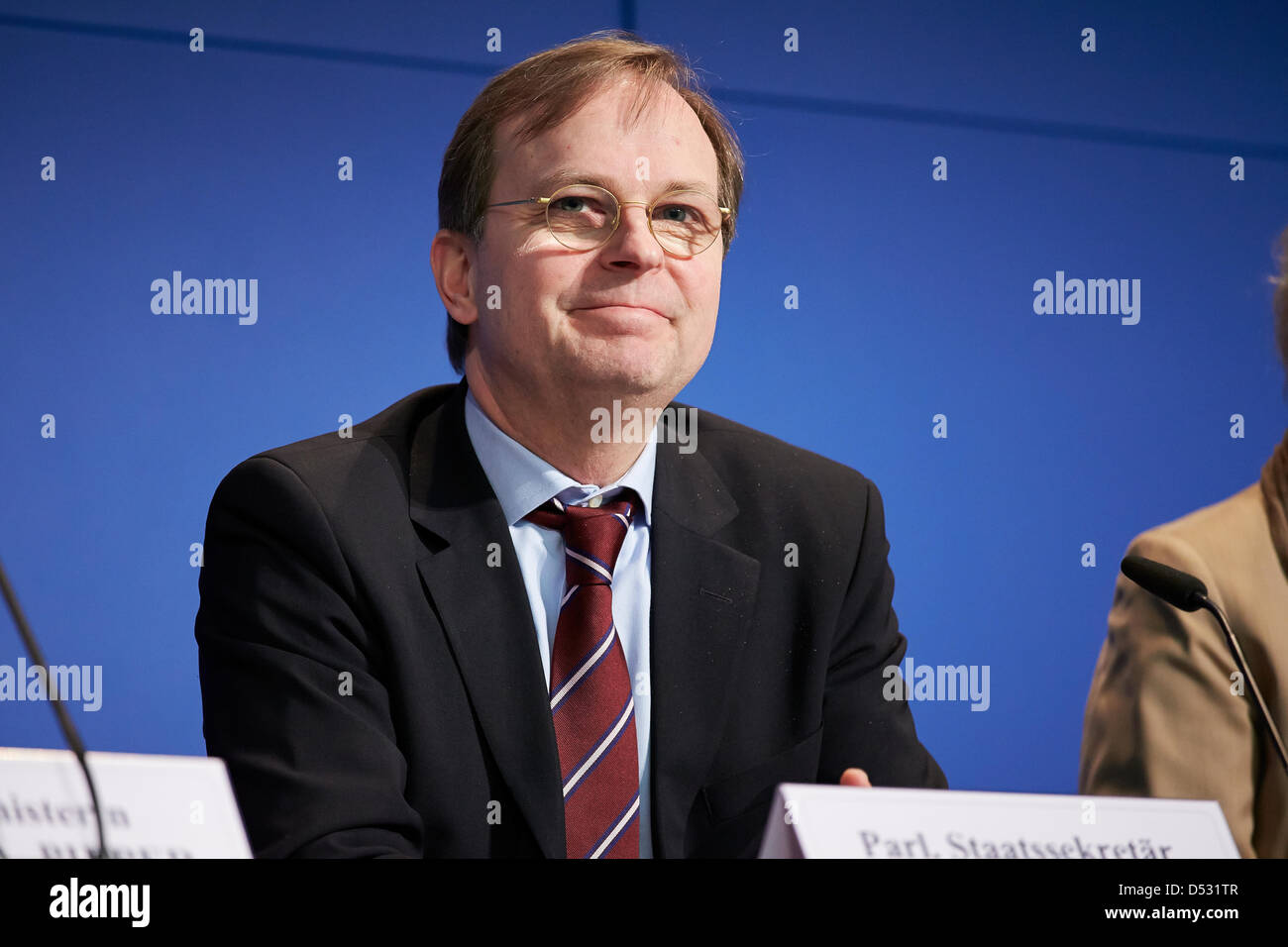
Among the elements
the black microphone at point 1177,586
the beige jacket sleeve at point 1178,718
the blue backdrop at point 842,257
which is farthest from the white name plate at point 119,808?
the blue backdrop at point 842,257

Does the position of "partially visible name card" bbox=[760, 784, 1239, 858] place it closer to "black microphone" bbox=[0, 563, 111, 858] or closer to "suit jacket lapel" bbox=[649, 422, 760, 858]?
"black microphone" bbox=[0, 563, 111, 858]

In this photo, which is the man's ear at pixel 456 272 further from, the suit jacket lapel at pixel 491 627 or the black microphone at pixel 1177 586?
the black microphone at pixel 1177 586

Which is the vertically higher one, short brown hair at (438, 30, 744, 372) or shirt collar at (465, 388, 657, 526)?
short brown hair at (438, 30, 744, 372)

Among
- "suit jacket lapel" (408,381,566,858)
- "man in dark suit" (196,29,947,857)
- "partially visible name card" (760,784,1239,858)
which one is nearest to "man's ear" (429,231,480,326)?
"man in dark suit" (196,29,947,857)

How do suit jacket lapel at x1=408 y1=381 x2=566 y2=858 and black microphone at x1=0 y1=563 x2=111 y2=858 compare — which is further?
suit jacket lapel at x1=408 y1=381 x2=566 y2=858

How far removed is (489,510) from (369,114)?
1532 mm

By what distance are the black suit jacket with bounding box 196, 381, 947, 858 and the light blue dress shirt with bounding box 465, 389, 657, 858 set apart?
0.07ft

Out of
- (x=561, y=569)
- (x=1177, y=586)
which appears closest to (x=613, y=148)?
(x=561, y=569)

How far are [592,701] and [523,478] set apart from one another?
0.30m

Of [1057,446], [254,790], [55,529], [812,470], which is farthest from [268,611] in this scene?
[1057,446]

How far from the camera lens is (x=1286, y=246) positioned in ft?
5.83

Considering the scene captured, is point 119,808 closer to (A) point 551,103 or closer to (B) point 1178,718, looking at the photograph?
(A) point 551,103

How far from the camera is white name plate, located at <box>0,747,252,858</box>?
0.79 meters
